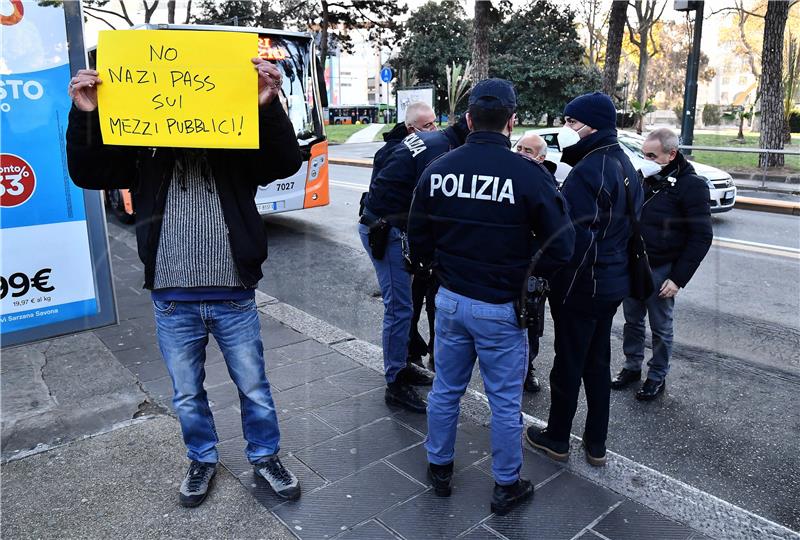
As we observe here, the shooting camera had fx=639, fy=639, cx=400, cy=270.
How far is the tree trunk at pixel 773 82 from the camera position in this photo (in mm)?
15250

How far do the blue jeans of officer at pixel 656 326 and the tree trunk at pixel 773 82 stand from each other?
1329 centimetres

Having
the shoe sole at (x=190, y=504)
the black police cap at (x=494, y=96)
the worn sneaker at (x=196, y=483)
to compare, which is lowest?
the shoe sole at (x=190, y=504)

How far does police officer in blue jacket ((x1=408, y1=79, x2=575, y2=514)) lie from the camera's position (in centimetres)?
257

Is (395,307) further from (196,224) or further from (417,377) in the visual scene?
(196,224)

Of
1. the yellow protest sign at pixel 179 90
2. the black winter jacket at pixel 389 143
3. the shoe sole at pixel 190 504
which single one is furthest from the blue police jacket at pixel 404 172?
the shoe sole at pixel 190 504

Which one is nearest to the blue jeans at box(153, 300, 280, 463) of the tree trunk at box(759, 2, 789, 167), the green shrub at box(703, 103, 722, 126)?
the tree trunk at box(759, 2, 789, 167)

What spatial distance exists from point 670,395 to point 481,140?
2.50 meters

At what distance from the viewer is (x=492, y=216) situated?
258 cm

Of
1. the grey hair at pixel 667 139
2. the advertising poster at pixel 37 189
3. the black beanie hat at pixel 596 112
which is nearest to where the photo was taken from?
the black beanie hat at pixel 596 112

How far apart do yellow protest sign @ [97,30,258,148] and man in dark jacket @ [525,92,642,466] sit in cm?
150

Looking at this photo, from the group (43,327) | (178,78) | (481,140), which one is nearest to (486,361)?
(481,140)

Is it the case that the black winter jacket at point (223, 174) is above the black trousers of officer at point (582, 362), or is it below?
above

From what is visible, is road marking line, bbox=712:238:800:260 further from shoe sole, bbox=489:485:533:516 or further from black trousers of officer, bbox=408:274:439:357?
shoe sole, bbox=489:485:533:516

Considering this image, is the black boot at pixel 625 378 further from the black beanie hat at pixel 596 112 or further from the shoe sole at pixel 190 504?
the shoe sole at pixel 190 504
